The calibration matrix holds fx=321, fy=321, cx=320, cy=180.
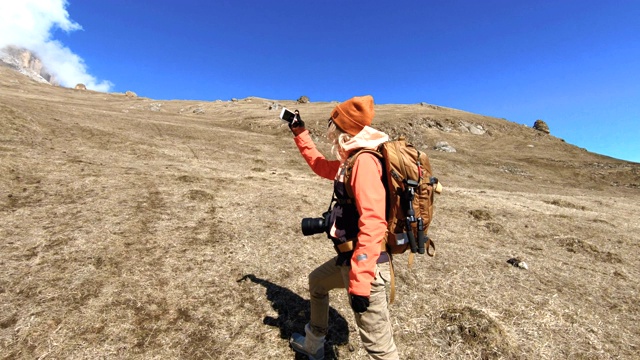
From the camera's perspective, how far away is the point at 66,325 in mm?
5410

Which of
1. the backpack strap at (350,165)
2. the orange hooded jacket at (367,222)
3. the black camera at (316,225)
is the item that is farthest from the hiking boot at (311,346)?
the backpack strap at (350,165)

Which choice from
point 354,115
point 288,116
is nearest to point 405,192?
point 354,115

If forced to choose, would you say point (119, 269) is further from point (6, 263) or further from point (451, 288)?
point (451, 288)

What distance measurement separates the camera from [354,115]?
415 centimetres

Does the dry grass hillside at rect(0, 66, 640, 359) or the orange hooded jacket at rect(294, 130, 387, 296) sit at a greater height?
the orange hooded jacket at rect(294, 130, 387, 296)

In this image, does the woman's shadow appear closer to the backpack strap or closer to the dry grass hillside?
the dry grass hillside

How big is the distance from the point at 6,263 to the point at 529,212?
20292 mm

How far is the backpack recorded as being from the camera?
12.1 feet

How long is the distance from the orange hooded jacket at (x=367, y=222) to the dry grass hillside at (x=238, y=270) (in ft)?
9.55

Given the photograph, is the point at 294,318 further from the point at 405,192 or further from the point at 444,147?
the point at 444,147

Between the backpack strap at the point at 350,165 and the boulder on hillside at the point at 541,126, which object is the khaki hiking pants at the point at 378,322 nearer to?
the backpack strap at the point at 350,165

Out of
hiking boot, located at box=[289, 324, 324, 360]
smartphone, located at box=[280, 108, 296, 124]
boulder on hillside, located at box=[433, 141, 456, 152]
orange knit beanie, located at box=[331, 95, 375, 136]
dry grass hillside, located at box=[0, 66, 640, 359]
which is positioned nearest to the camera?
orange knit beanie, located at box=[331, 95, 375, 136]

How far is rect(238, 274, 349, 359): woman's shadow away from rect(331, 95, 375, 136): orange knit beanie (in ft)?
13.0

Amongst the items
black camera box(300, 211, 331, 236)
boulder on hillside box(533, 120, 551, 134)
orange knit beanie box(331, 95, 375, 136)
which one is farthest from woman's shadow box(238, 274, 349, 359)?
boulder on hillside box(533, 120, 551, 134)
